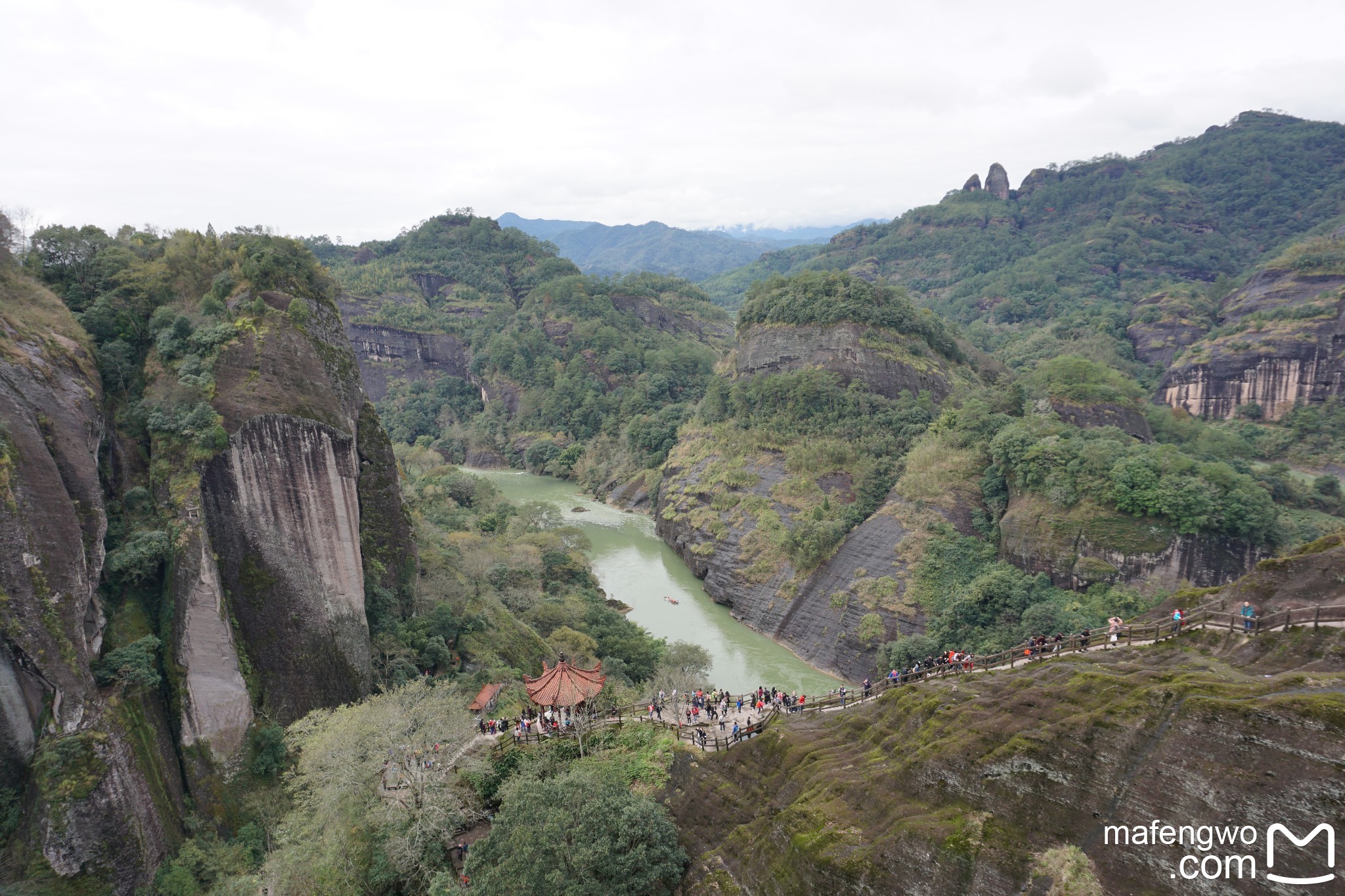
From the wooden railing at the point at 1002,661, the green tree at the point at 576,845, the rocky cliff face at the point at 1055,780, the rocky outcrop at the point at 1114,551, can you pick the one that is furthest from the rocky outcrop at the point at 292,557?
the rocky outcrop at the point at 1114,551

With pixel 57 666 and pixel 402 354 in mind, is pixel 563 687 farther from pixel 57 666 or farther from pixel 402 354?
pixel 402 354

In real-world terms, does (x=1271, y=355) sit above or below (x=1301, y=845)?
above

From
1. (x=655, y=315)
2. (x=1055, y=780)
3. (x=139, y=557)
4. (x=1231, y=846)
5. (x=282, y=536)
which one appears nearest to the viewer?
(x=1231, y=846)

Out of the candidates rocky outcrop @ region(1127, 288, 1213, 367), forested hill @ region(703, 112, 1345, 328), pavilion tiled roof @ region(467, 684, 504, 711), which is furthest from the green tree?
forested hill @ region(703, 112, 1345, 328)

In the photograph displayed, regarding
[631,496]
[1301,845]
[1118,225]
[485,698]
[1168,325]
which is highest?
[1118,225]

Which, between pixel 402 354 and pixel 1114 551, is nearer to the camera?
pixel 1114 551

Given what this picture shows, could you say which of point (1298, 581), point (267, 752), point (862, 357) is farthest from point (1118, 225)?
point (267, 752)

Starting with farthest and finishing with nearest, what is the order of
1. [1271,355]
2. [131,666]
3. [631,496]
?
[631,496]
[1271,355]
[131,666]

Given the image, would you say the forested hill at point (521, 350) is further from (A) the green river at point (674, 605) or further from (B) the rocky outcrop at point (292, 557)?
(B) the rocky outcrop at point (292, 557)

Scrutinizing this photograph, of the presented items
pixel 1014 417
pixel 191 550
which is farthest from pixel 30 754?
pixel 1014 417
